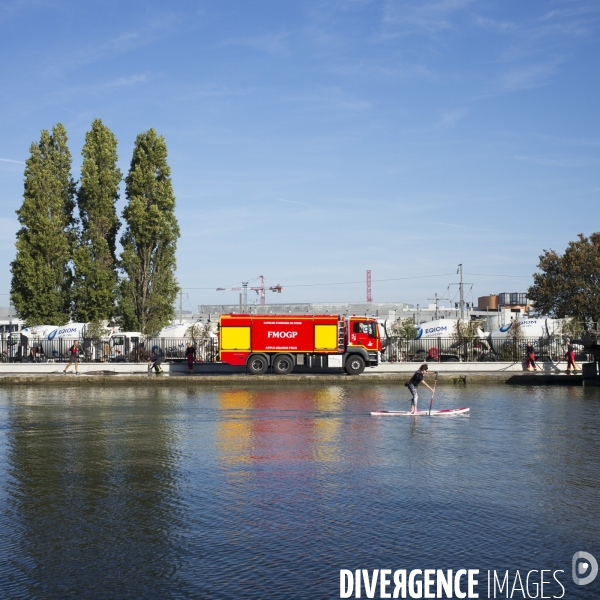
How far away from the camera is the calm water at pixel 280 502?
7527 millimetres

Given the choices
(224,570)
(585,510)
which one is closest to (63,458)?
(224,570)

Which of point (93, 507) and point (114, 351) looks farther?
point (114, 351)

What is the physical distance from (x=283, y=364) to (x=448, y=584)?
3375 centimetres

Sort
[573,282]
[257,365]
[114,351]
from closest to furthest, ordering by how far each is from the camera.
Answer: [257,365] < [114,351] < [573,282]

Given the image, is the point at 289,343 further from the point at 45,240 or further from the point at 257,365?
the point at 45,240

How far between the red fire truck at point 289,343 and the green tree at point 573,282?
85.4ft

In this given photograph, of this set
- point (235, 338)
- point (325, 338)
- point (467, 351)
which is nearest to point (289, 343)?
point (325, 338)

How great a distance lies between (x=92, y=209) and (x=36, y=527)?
4458 centimetres

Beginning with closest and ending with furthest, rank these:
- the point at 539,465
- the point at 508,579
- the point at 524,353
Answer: the point at 508,579 → the point at 539,465 → the point at 524,353

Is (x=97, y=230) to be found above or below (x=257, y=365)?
above

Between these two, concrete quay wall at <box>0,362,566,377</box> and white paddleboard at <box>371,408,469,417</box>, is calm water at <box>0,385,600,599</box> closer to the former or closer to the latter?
white paddleboard at <box>371,408,469,417</box>

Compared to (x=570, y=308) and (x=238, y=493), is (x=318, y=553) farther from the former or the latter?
(x=570, y=308)

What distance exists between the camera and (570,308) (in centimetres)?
6178

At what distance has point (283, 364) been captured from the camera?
40.8 metres
